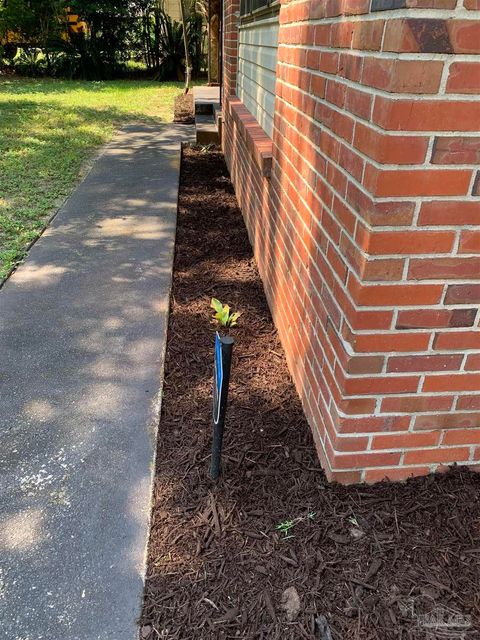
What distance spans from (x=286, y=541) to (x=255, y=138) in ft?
9.98

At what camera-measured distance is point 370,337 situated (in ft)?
5.77

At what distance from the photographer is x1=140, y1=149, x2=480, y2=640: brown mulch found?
1.67 m

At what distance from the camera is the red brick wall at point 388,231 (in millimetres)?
1426

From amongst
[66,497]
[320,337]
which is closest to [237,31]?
[320,337]

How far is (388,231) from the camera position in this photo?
1591 mm

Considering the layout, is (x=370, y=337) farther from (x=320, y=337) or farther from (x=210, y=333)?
(x=210, y=333)

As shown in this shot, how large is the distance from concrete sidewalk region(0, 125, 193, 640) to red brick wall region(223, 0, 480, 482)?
0.87 metres

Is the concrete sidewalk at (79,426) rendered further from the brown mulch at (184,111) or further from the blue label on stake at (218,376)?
the brown mulch at (184,111)

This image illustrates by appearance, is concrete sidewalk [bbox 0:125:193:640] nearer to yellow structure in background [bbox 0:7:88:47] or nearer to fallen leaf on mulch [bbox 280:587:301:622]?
fallen leaf on mulch [bbox 280:587:301:622]

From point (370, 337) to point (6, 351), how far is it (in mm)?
2315

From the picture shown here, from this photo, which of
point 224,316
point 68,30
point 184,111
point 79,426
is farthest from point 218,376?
point 68,30

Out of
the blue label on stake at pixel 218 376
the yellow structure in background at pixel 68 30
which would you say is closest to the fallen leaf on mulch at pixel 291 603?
the blue label on stake at pixel 218 376

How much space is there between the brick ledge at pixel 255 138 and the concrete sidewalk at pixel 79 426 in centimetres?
116

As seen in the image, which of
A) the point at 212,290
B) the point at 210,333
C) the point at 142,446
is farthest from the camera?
the point at 212,290
